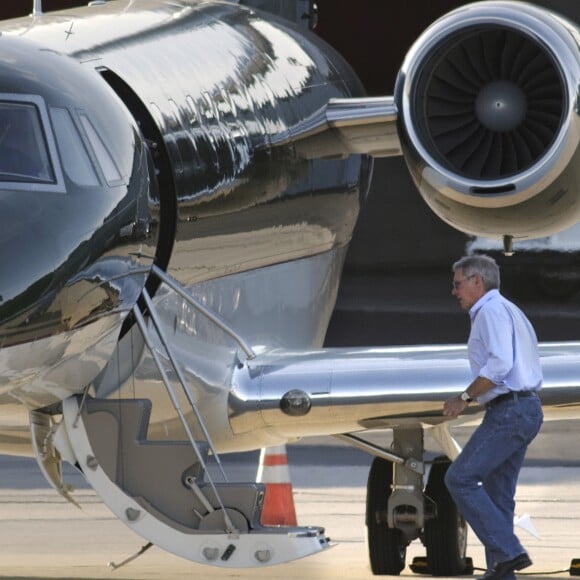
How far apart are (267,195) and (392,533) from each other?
209 cm

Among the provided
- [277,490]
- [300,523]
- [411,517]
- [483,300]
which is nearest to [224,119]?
[483,300]

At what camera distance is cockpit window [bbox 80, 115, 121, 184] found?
282 inches

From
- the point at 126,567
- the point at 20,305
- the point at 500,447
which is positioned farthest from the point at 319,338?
the point at 20,305

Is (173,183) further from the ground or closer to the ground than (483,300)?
further from the ground

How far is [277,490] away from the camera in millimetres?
11523

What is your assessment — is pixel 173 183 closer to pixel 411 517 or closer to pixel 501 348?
pixel 501 348

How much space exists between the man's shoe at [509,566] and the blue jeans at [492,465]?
A: 2 cm

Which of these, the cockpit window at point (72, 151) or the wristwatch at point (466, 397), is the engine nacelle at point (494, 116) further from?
the cockpit window at point (72, 151)

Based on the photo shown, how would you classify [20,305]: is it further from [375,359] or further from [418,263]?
[418,263]

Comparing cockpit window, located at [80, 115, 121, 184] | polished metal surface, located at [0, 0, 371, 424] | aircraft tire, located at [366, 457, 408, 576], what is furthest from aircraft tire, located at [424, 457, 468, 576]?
cockpit window, located at [80, 115, 121, 184]

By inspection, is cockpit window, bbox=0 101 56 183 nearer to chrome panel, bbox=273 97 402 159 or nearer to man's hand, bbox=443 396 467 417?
man's hand, bbox=443 396 467 417

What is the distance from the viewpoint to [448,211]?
9.92 metres

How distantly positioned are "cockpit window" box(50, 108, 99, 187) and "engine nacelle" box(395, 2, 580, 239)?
9.72 ft

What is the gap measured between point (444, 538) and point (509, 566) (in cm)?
259
